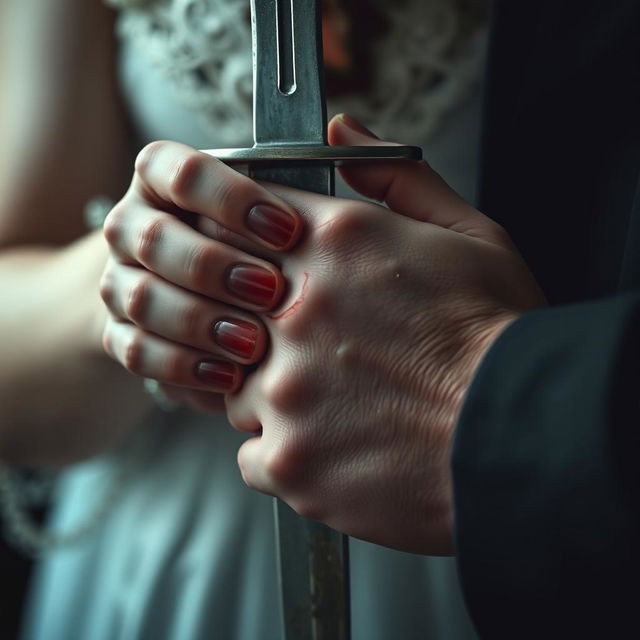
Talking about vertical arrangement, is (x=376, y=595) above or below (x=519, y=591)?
below

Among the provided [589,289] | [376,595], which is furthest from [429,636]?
[589,289]

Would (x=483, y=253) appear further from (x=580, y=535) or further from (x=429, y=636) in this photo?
(x=429, y=636)

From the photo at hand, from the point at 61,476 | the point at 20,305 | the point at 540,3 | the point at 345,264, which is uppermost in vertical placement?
the point at 540,3

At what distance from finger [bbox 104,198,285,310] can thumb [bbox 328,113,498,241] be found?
0.22 feet

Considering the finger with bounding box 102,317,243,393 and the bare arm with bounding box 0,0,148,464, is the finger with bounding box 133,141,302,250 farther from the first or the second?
the bare arm with bounding box 0,0,148,464

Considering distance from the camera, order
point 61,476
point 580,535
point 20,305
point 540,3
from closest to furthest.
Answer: point 580,535, point 540,3, point 20,305, point 61,476

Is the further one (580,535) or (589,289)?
(589,289)

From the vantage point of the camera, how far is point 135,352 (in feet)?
1.34

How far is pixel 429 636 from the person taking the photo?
628 millimetres

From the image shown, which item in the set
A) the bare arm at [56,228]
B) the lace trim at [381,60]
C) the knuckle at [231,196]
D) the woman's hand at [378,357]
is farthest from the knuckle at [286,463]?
the lace trim at [381,60]

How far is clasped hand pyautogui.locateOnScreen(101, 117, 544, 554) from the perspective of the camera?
317mm

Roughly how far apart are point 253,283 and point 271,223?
0.09ft

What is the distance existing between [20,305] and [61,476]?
14.8 inches

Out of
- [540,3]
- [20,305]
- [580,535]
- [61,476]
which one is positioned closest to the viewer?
[580,535]
